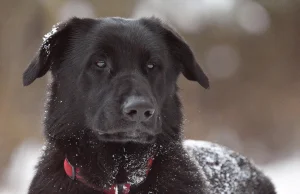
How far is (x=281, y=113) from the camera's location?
51.1 feet

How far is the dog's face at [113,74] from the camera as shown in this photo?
3.70 m

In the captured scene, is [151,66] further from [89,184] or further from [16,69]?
[16,69]

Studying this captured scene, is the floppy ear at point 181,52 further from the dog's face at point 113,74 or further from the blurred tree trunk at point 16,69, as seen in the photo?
the blurred tree trunk at point 16,69

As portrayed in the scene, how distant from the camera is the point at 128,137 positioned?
146 inches

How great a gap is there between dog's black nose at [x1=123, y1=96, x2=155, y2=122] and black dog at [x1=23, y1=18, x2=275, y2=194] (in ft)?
0.26

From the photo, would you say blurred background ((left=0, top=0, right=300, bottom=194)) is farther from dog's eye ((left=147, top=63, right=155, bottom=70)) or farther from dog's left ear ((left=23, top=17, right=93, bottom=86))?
dog's eye ((left=147, top=63, right=155, bottom=70))

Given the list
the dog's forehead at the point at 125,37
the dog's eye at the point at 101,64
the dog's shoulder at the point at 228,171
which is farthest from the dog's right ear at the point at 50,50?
the dog's shoulder at the point at 228,171

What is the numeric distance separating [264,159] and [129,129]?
11.2m

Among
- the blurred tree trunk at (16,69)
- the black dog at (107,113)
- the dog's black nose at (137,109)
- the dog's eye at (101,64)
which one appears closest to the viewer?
the dog's black nose at (137,109)

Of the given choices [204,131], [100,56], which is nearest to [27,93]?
[204,131]

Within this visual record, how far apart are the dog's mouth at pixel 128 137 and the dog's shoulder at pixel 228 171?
118 centimetres

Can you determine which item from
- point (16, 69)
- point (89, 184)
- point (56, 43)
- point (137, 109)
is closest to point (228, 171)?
point (89, 184)

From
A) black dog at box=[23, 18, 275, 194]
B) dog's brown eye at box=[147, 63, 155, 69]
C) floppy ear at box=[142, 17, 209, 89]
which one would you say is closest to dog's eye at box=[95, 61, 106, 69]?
black dog at box=[23, 18, 275, 194]

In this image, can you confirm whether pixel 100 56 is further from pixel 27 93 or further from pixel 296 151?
pixel 296 151
